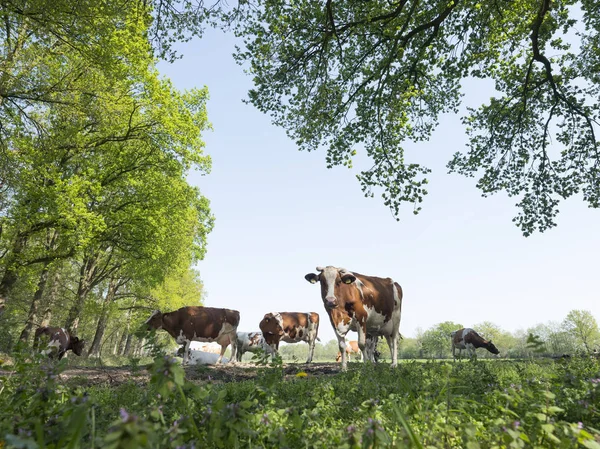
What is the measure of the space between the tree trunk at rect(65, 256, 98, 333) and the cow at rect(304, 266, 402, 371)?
17.2 meters

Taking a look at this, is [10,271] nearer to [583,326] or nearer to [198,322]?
[198,322]

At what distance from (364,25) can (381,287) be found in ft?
27.3

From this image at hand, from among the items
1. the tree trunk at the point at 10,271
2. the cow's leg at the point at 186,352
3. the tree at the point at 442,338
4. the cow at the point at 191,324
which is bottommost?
the cow's leg at the point at 186,352

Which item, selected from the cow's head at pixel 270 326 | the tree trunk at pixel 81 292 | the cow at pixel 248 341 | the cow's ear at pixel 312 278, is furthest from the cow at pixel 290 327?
the tree trunk at pixel 81 292

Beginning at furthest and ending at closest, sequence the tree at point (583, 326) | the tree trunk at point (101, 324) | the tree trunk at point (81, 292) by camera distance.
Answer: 1. the tree at point (583, 326)
2. the tree trunk at point (101, 324)
3. the tree trunk at point (81, 292)

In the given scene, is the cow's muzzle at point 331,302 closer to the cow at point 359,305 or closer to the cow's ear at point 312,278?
the cow at point 359,305

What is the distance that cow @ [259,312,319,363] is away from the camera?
1992 cm

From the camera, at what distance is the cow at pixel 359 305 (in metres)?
10.7

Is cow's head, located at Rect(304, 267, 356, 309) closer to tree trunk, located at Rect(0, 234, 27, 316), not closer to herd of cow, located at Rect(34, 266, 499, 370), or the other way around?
herd of cow, located at Rect(34, 266, 499, 370)

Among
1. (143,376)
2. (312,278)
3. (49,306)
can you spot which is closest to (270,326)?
(312,278)

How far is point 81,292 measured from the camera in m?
23.6

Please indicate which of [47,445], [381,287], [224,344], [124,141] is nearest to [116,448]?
[47,445]

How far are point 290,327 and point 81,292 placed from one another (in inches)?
530

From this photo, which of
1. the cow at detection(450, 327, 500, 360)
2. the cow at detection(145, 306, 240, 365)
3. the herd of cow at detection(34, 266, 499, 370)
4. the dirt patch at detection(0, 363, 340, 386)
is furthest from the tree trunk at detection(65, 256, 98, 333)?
the cow at detection(450, 327, 500, 360)
